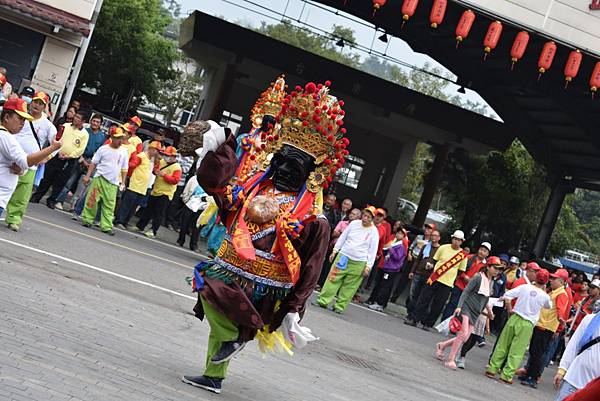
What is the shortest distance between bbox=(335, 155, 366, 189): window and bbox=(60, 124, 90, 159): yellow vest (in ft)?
70.1

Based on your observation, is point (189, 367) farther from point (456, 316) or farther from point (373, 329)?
point (373, 329)

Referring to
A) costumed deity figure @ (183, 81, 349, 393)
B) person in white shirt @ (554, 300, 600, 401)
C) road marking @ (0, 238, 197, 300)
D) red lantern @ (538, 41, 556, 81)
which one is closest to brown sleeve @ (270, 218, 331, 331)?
costumed deity figure @ (183, 81, 349, 393)

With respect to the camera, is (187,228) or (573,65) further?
(573,65)

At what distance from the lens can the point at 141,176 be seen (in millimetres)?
18000

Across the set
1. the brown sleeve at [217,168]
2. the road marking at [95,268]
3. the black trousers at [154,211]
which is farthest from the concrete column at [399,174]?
the brown sleeve at [217,168]

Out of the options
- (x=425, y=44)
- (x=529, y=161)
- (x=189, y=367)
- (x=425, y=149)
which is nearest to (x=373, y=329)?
(x=189, y=367)

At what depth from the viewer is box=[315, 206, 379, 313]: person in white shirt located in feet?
54.5

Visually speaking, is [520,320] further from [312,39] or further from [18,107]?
[312,39]

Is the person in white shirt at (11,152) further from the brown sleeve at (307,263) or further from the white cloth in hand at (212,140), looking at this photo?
the brown sleeve at (307,263)

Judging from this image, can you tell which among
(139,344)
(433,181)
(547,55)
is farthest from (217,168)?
(433,181)

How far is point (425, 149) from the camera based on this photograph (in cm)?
5216

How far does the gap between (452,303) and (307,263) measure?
11.8 metres

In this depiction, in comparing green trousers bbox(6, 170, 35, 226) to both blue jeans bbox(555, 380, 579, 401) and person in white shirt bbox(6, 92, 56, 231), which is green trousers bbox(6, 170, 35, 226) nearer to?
person in white shirt bbox(6, 92, 56, 231)

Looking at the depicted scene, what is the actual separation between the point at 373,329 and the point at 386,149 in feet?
74.3
